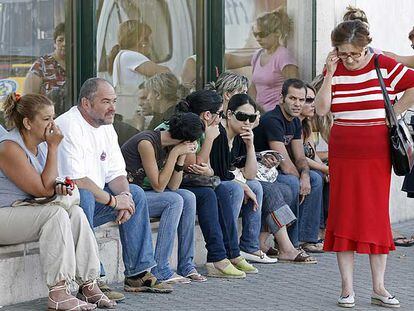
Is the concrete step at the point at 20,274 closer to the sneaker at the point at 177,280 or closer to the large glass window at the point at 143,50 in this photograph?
the sneaker at the point at 177,280

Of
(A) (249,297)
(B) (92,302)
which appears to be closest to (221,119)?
(A) (249,297)

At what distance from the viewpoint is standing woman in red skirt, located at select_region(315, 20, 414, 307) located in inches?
294

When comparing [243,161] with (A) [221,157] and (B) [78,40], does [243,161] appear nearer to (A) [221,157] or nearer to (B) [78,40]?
(A) [221,157]

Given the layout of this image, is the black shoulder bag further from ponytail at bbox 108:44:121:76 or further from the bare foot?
ponytail at bbox 108:44:121:76

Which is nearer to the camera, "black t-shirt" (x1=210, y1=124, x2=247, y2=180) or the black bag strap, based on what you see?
the black bag strap

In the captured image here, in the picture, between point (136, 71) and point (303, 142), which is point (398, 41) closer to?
point (303, 142)

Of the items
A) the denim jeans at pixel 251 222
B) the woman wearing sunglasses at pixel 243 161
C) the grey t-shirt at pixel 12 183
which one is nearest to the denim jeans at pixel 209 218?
the woman wearing sunglasses at pixel 243 161

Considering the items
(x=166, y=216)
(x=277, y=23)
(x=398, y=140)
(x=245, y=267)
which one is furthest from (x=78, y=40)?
(x=277, y=23)

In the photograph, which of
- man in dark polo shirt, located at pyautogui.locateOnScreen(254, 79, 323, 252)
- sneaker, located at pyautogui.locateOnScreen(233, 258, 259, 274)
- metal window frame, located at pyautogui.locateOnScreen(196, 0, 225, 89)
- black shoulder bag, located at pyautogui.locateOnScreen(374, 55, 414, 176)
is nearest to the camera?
black shoulder bag, located at pyautogui.locateOnScreen(374, 55, 414, 176)

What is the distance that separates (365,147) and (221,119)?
5.91ft

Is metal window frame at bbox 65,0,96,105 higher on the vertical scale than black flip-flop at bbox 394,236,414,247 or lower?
higher

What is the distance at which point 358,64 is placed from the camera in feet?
24.5

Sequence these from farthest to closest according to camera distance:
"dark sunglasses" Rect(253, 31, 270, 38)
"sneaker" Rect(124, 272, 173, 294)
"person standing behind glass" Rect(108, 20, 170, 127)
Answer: "dark sunglasses" Rect(253, 31, 270, 38)
"person standing behind glass" Rect(108, 20, 170, 127)
"sneaker" Rect(124, 272, 173, 294)

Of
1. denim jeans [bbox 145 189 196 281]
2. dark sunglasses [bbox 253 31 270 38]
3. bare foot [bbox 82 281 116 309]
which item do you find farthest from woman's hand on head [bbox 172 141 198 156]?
dark sunglasses [bbox 253 31 270 38]
